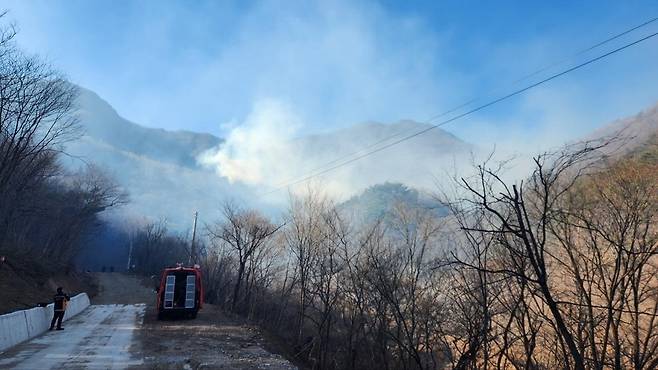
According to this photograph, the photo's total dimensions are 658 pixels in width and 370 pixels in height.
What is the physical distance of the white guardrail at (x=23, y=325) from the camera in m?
14.0

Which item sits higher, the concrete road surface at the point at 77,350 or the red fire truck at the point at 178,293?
the red fire truck at the point at 178,293

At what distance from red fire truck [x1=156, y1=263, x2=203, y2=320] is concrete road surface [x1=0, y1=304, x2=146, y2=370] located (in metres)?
2.71

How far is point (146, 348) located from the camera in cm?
1506

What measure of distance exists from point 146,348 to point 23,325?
15.5 feet

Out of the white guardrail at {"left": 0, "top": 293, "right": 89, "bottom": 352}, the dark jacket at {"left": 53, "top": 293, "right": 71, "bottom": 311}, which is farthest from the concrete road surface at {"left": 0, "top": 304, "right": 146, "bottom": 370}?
the dark jacket at {"left": 53, "top": 293, "right": 71, "bottom": 311}

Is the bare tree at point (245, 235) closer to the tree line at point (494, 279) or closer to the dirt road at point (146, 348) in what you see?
the tree line at point (494, 279)

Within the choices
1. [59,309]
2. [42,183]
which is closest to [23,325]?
[59,309]

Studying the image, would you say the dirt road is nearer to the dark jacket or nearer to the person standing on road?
the person standing on road

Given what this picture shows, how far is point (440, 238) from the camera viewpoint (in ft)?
57.8

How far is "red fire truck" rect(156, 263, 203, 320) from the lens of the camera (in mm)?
24500

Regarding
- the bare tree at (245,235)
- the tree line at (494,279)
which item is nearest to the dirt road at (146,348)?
the tree line at (494,279)

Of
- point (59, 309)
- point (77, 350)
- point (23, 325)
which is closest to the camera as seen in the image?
point (77, 350)

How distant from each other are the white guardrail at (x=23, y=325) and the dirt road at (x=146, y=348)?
1.14 ft

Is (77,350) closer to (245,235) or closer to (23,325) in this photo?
(23,325)
